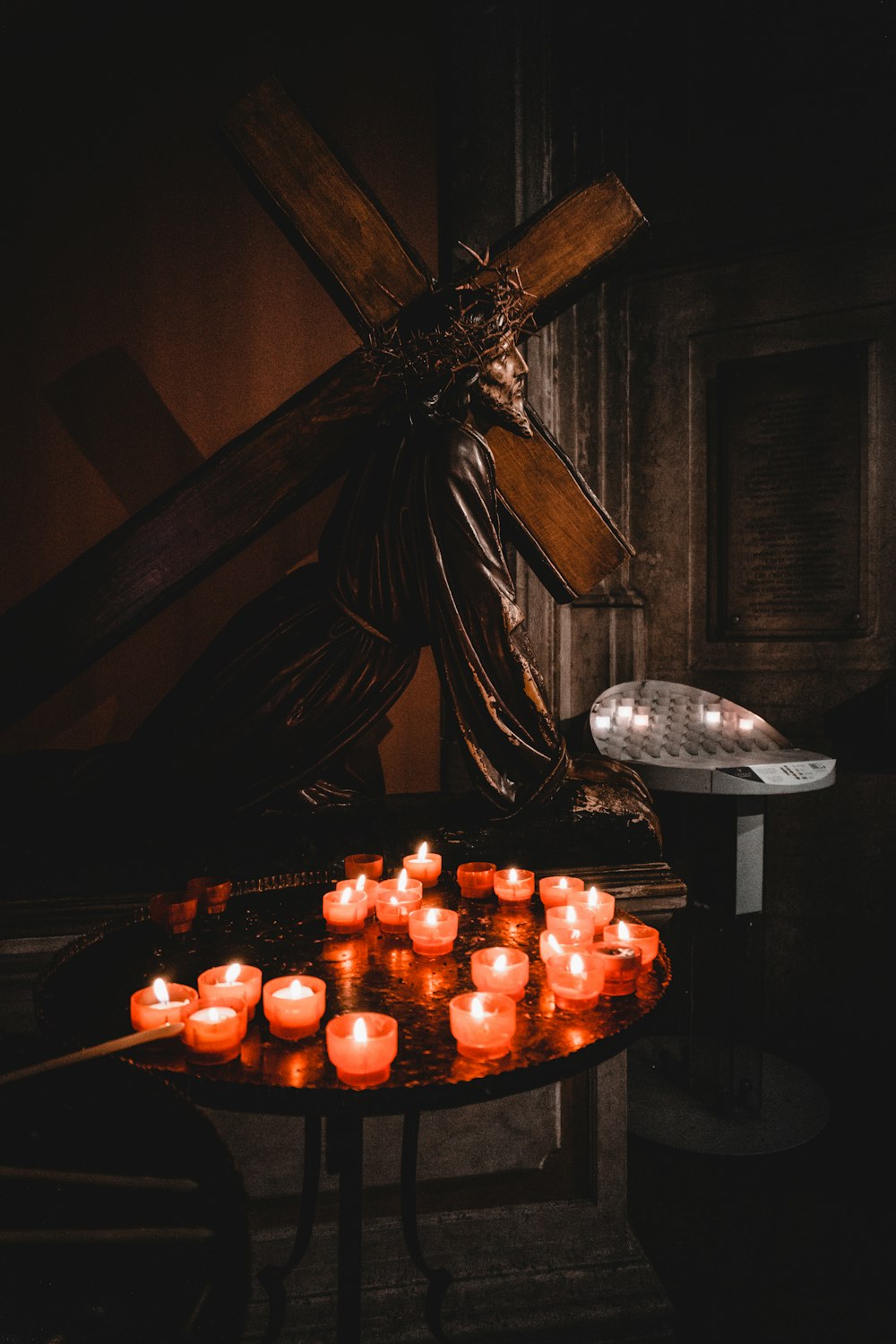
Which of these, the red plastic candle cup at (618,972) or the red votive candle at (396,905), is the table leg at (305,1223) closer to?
the red votive candle at (396,905)

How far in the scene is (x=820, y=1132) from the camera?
2740mm

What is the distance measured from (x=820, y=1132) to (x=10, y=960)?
2.66m

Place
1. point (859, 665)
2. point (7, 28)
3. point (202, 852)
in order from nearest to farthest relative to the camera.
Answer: point (202, 852) < point (7, 28) < point (859, 665)

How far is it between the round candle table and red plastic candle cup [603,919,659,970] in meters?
0.02

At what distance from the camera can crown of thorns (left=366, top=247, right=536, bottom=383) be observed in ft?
6.97

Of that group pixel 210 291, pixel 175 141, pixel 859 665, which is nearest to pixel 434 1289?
pixel 859 665

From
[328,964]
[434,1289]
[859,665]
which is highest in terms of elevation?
[859,665]

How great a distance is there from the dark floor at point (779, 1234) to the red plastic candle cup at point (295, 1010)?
5.37 ft

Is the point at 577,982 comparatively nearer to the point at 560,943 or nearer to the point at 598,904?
the point at 560,943

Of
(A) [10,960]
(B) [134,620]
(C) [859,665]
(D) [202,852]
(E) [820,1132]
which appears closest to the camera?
(A) [10,960]

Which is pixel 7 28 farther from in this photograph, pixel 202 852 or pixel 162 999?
pixel 162 999

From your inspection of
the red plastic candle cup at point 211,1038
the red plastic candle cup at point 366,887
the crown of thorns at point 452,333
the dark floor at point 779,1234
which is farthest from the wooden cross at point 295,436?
the dark floor at point 779,1234

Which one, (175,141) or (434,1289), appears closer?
(434,1289)

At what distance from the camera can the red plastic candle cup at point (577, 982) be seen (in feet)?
3.58
